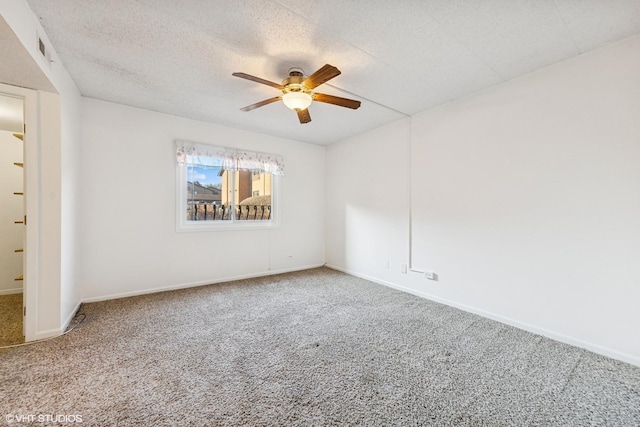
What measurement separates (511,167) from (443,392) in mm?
2182

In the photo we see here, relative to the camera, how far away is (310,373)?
181 cm

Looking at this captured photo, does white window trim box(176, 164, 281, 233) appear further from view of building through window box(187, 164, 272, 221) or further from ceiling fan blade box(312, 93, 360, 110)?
ceiling fan blade box(312, 93, 360, 110)

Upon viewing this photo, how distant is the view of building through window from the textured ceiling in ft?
4.32

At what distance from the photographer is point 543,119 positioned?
237 cm

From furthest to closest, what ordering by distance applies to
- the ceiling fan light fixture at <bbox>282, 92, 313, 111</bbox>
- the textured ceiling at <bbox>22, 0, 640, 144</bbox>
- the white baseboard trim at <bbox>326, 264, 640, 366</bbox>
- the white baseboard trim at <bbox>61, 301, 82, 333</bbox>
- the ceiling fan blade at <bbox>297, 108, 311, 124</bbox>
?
the ceiling fan blade at <bbox>297, 108, 311, 124</bbox>
the white baseboard trim at <bbox>61, 301, 82, 333</bbox>
the ceiling fan light fixture at <bbox>282, 92, 313, 111</bbox>
the white baseboard trim at <bbox>326, 264, 640, 366</bbox>
the textured ceiling at <bbox>22, 0, 640, 144</bbox>

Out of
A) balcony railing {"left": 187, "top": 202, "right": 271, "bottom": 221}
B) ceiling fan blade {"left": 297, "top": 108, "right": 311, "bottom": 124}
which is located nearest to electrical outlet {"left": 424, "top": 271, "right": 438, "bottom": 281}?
ceiling fan blade {"left": 297, "top": 108, "right": 311, "bottom": 124}

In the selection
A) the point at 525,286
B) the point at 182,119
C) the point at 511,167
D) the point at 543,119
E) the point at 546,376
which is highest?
the point at 182,119

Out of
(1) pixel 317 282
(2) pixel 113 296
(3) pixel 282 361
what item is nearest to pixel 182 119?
(2) pixel 113 296

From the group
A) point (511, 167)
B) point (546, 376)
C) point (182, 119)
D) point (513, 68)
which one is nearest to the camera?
point (546, 376)

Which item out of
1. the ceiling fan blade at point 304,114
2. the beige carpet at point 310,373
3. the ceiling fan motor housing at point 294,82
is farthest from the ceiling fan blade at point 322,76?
the beige carpet at point 310,373

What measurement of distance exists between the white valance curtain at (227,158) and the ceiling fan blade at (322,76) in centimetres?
228

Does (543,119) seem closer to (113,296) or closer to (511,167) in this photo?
(511,167)

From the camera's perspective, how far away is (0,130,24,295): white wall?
3400 mm

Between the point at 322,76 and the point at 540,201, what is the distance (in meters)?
2.29
